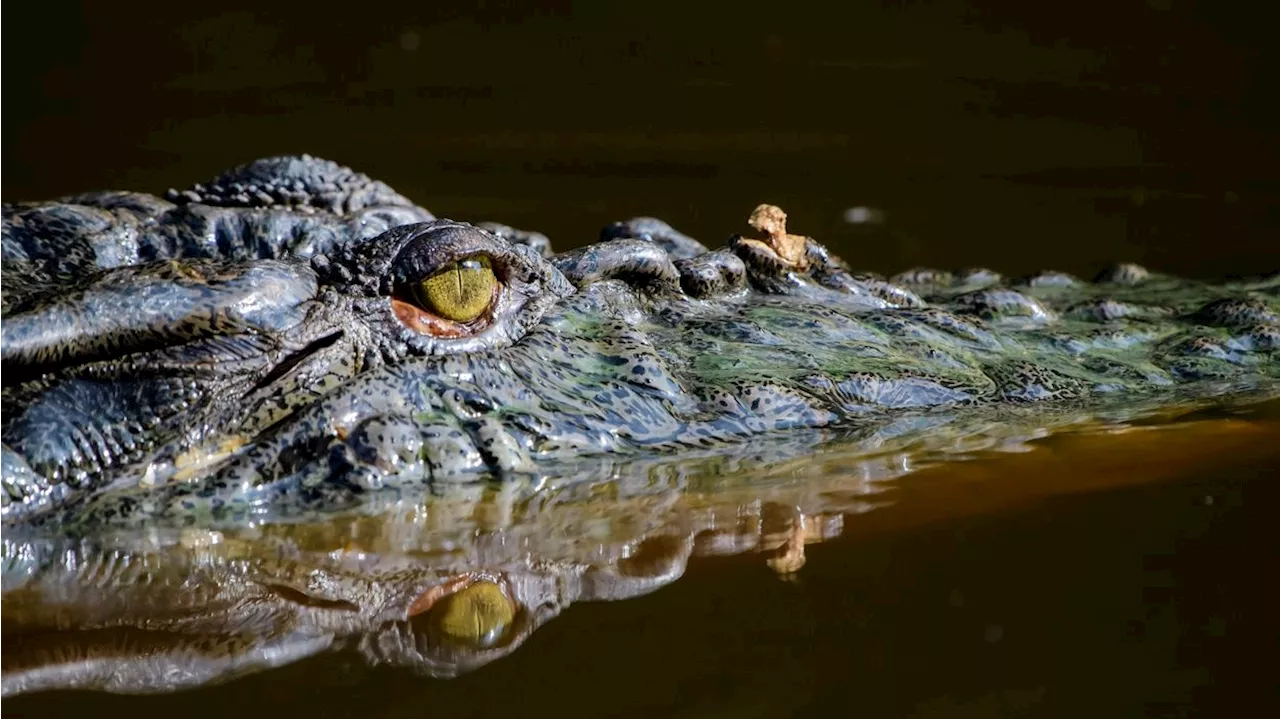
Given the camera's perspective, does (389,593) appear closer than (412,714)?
No

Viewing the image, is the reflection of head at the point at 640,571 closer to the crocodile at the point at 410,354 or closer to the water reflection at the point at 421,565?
Result: the water reflection at the point at 421,565

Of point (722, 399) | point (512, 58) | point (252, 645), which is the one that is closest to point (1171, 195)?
point (512, 58)

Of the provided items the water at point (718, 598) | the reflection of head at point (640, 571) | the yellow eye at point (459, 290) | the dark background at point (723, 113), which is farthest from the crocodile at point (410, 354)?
the dark background at point (723, 113)

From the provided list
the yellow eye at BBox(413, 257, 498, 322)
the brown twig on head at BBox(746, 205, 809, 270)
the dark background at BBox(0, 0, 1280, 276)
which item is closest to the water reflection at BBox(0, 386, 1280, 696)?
the yellow eye at BBox(413, 257, 498, 322)

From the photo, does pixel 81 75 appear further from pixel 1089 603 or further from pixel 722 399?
pixel 1089 603

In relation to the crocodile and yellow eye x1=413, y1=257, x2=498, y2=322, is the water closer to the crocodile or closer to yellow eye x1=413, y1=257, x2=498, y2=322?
the crocodile

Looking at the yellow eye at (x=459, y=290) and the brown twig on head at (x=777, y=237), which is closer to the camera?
the yellow eye at (x=459, y=290)
